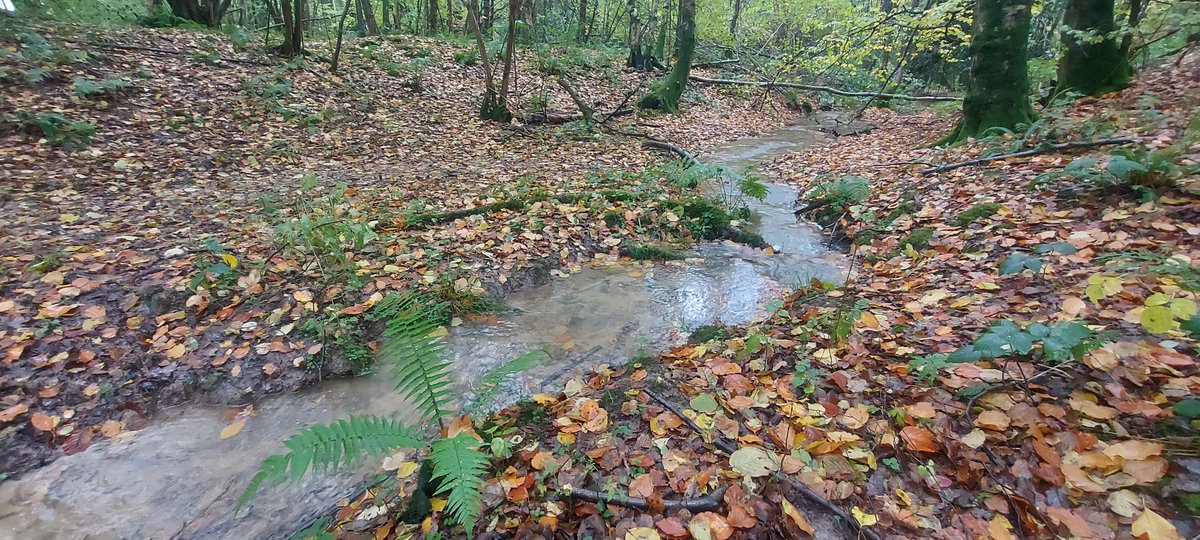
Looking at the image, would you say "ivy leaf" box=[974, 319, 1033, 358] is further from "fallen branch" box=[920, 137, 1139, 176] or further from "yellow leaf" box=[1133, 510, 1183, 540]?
"fallen branch" box=[920, 137, 1139, 176]

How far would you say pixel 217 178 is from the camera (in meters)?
6.66

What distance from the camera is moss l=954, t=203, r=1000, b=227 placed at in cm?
436

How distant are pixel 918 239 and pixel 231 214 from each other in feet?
22.6

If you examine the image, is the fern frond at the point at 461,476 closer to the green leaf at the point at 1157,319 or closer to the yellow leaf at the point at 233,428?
the yellow leaf at the point at 233,428

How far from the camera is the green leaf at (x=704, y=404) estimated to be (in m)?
2.55

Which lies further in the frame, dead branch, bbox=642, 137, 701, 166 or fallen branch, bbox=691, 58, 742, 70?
fallen branch, bbox=691, 58, 742, 70

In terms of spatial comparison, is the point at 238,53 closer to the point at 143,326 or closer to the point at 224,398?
the point at 143,326

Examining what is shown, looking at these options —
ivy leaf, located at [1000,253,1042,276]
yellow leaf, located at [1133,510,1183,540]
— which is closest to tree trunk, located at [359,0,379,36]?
ivy leaf, located at [1000,253,1042,276]

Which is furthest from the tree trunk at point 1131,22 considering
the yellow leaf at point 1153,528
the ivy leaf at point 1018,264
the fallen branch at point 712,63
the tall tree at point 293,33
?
the tall tree at point 293,33

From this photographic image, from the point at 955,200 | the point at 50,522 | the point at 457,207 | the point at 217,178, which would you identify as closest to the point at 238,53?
the point at 217,178

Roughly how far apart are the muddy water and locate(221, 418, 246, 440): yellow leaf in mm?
33

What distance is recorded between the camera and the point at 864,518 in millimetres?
1901

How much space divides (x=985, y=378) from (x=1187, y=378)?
0.65 meters

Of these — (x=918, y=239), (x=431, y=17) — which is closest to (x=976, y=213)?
(x=918, y=239)
